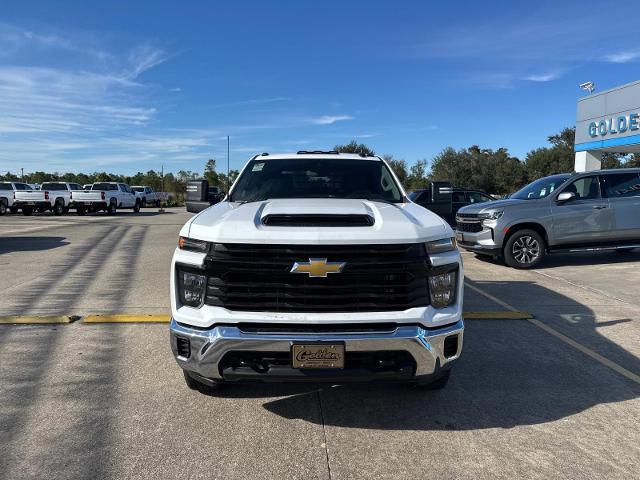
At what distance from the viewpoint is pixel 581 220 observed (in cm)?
984

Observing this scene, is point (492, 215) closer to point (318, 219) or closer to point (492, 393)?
point (492, 393)

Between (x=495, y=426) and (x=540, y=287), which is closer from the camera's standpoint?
(x=495, y=426)

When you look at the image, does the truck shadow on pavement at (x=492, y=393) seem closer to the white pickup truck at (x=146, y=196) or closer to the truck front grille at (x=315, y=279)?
the truck front grille at (x=315, y=279)

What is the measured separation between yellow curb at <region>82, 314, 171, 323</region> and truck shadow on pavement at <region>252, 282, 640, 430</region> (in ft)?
7.56

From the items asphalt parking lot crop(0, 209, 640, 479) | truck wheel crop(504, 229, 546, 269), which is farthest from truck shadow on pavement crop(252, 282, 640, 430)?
truck wheel crop(504, 229, 546, 269)

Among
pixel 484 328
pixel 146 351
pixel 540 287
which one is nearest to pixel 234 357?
pixel 146 351

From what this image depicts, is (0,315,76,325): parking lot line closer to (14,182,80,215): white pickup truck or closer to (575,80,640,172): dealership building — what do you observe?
(575,80,640,172): dealership building

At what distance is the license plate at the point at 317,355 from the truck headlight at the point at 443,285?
28.4 inches

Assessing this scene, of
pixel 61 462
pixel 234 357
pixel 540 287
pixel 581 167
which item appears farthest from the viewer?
pixel 581 167

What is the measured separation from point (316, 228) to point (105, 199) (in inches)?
1101

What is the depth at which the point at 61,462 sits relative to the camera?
116 inches

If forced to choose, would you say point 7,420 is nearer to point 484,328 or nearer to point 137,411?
point 137,411

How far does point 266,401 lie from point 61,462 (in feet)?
4.65

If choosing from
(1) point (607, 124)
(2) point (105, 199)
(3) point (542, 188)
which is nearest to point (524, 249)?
(3) point (542, 188)
